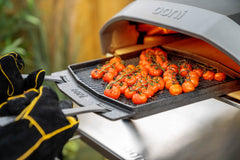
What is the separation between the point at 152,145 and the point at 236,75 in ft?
1.55

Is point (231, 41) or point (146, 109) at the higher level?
point (231, 41)

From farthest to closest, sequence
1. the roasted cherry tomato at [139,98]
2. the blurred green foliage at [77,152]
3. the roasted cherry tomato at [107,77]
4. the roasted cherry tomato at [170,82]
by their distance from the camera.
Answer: the blurred green foliage at [77,152] < the roasted cherry tomato at [107,77] < the roasted cherry tomato at [170,82] < the roasted cherry tomato at [139,98]

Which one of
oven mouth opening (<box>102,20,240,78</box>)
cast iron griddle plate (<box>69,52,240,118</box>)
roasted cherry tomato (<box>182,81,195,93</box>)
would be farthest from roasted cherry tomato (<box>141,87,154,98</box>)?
oven mouth opening (<box>102,20,240,78</box>)

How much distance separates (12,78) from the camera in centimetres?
111

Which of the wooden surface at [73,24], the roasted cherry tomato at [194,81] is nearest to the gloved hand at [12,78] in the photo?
the roasted cherry tomato at [194,81]

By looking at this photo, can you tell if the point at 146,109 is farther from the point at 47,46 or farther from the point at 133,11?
the point at 47,46

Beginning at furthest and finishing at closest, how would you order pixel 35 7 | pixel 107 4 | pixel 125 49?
pixel 107 4 < pixel 35 7 < pixel 125 49

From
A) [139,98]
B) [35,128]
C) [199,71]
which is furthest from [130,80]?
[35,128]

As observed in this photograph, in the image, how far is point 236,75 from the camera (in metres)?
1.39

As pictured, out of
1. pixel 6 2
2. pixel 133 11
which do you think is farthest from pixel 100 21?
pixel 133 11

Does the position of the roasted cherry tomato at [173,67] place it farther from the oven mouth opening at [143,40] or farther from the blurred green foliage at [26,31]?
the blurred green foliage at [26,31]

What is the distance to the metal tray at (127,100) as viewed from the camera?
116cm

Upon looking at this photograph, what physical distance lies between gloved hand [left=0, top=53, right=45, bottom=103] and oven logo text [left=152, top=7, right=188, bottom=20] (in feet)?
1.84

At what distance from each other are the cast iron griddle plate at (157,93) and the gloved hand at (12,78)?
10.4 inches
